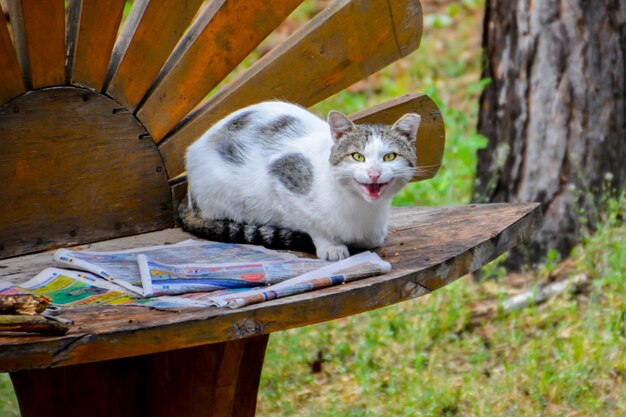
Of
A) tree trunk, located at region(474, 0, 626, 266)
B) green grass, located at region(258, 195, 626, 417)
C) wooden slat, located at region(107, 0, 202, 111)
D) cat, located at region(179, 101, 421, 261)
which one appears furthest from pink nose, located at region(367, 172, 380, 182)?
tree trunk, located at region(474, 0, 626, 266)

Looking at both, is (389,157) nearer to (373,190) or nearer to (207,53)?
(373,190)

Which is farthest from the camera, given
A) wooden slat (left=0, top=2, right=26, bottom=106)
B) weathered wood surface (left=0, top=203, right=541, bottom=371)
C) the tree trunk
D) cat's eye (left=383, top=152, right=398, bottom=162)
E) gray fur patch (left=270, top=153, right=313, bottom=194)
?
the tree trunk

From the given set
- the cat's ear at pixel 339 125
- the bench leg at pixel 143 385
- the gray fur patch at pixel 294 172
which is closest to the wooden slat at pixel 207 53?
the gray fur patch at pixel 294 172

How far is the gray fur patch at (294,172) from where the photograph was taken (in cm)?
273

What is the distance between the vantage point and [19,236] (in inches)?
102

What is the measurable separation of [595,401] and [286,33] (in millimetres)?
4896

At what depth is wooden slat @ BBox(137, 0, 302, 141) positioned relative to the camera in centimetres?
284

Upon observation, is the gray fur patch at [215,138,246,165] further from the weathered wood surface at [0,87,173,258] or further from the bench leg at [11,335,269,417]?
the bench leg at [11,335,269,417]

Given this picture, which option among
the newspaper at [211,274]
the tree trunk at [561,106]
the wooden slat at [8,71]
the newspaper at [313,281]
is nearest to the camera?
the newspaper at [313,281]

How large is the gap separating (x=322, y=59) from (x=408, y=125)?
0.47 m

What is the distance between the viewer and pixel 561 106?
14.4ft

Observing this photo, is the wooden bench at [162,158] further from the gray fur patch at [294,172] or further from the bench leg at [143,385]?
the gray fur patch at [294,172]

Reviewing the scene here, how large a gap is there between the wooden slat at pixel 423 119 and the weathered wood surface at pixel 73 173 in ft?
2.39

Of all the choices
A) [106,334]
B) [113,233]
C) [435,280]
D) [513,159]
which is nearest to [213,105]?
[113,233]
